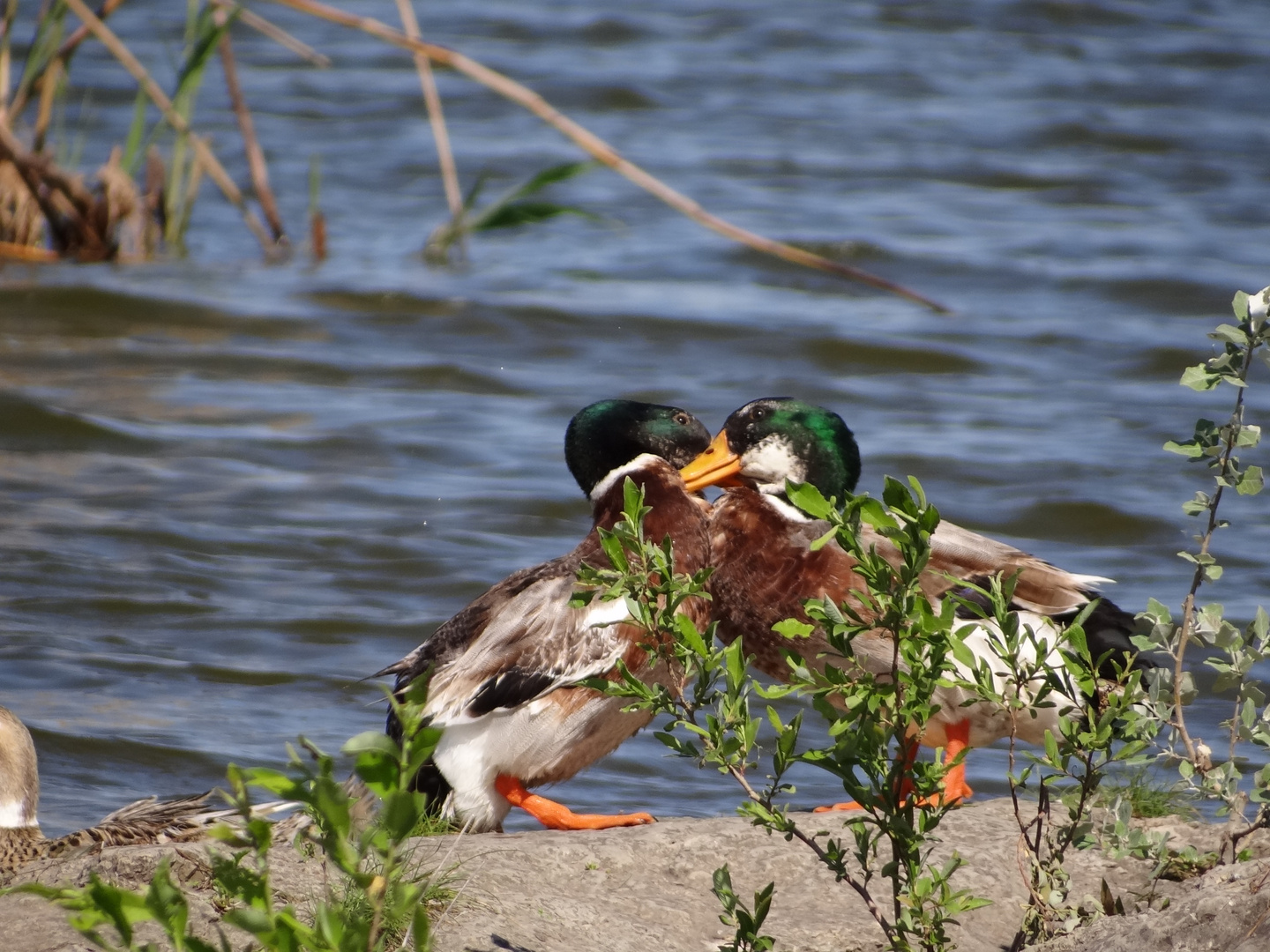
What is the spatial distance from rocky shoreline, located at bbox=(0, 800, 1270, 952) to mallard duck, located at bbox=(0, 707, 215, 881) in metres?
0.30

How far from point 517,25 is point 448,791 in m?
14.7

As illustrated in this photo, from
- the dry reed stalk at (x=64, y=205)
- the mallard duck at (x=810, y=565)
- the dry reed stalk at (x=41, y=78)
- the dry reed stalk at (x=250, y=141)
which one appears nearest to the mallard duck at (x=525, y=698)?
the mallard duck at (x=810, y=565)

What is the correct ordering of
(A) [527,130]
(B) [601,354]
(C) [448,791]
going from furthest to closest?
(A) [527,130], (B) [601,354], (C) [448,791]

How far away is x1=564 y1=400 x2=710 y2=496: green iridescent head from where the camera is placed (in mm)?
5336

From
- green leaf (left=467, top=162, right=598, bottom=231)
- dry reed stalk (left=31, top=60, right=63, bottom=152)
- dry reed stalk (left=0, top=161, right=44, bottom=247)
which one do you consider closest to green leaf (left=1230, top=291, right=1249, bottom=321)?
green leaf (left=467, top=162, right=598, bottom=231)

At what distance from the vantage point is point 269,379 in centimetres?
1069

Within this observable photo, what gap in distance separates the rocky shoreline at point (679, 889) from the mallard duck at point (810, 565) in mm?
484

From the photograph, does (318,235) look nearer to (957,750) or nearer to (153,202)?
(153,202)

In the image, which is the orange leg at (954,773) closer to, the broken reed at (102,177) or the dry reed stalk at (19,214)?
the broken reed at (102,177)

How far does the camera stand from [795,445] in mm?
5344

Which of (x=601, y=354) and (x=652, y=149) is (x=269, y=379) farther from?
(x=652, y=149)

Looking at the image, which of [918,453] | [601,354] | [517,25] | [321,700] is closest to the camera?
[321,700]

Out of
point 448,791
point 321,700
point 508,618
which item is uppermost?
point 508,618

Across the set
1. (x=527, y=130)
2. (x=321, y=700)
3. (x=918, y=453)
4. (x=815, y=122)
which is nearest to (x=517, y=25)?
(x=527, y=130)
